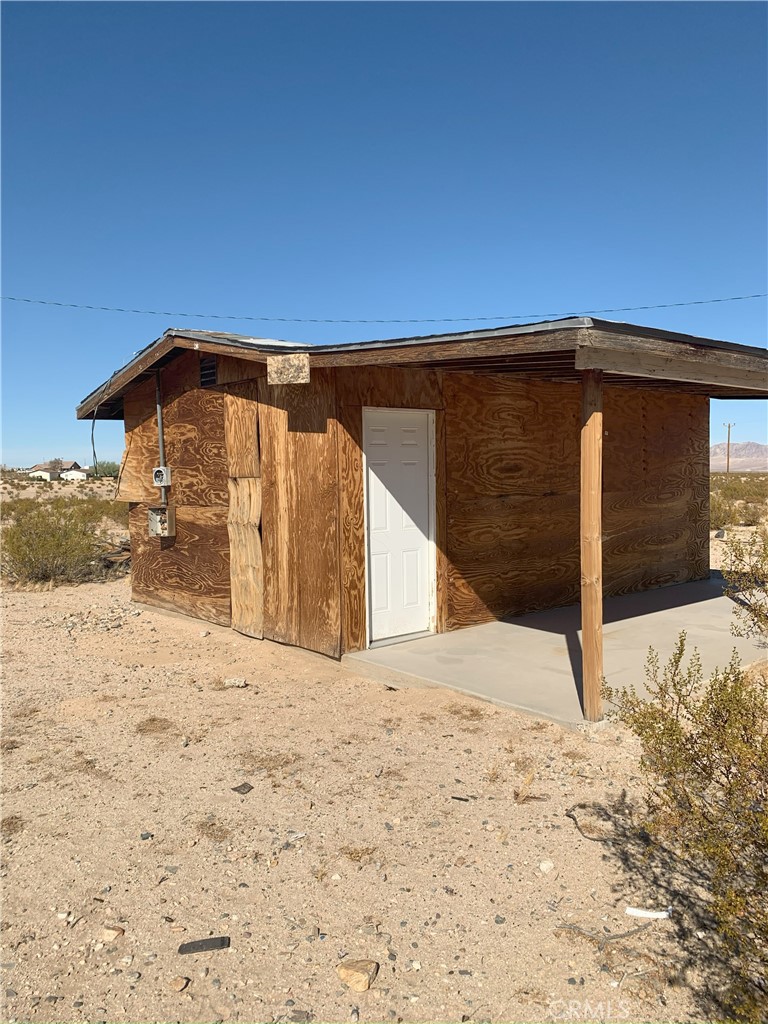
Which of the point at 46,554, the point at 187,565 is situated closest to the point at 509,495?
the point at 187,565

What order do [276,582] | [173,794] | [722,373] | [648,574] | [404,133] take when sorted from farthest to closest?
1. [404,133]
2. [648,574]
3. [276,582]
4. [722,373]
5. [173,794]

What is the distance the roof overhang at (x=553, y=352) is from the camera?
4680 millimetres

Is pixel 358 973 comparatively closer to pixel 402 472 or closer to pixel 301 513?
pixel 301 513

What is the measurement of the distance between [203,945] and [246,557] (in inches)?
210

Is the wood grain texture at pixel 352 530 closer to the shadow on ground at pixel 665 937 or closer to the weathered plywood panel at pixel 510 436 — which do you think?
the weathered plywood panel at pixel 510 436

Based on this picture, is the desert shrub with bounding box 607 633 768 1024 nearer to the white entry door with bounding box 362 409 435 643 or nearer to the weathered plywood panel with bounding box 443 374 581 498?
the white entry door with bounding box 362 409 435 643

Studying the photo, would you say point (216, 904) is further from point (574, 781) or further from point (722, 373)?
point (722, 373)

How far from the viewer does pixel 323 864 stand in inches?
132

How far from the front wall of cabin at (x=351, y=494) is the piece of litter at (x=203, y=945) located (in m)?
3.93

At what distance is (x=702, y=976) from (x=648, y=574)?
817 cm

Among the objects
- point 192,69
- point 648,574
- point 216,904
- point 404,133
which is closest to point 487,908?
point 216,904

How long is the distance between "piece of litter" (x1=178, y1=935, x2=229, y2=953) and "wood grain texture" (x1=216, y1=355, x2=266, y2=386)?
5.40 metres

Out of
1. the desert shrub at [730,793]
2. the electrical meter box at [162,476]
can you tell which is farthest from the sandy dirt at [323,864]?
the electrical meter box at [162,476]

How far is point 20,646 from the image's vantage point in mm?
7859
